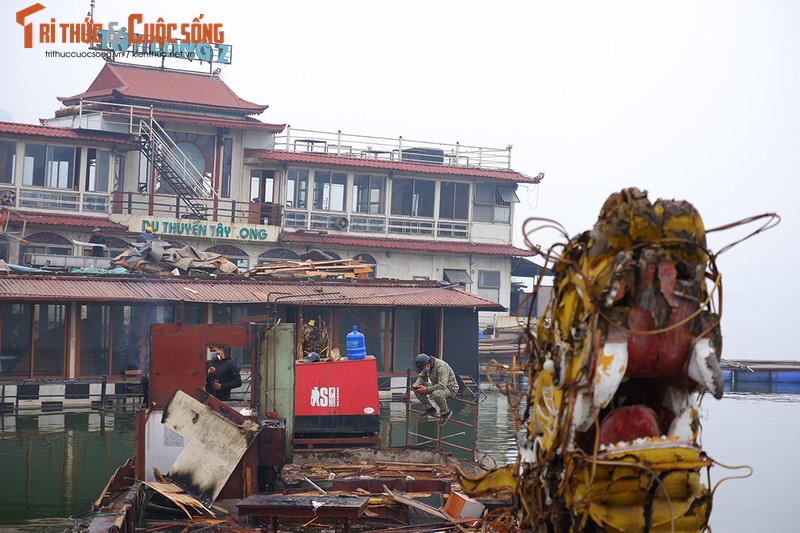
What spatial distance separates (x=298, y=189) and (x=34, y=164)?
11061 mm

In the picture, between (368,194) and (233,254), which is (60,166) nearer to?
(233,254)

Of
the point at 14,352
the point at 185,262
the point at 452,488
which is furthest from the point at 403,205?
the point at 452,488

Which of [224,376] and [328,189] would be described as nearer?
[224,376]

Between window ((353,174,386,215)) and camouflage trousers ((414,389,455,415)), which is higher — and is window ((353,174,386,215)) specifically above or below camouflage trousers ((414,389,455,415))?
above

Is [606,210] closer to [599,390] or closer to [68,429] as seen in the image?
[599,390]

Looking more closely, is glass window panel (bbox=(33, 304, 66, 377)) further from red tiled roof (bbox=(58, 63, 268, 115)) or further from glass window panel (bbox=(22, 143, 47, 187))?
red tiled roof (bbox=(58, 63, 268, 115))

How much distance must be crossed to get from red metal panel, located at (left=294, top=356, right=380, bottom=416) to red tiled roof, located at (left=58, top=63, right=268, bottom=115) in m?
28.1

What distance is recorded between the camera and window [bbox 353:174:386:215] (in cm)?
4641

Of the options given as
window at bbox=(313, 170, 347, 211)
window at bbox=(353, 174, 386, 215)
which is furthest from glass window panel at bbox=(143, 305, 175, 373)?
window at bbox=(353, 174, 386, 215)

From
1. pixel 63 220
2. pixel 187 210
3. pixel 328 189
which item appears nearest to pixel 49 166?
pixel 63 220

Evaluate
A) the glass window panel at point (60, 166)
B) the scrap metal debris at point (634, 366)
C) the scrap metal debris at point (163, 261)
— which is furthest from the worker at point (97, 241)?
the scrap metal debris at point (634, 366)

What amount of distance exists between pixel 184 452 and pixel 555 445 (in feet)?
27.8

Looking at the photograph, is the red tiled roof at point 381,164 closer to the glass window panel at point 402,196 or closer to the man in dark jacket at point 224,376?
the glass window panel at point 402,196

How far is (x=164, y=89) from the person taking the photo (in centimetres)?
4772
